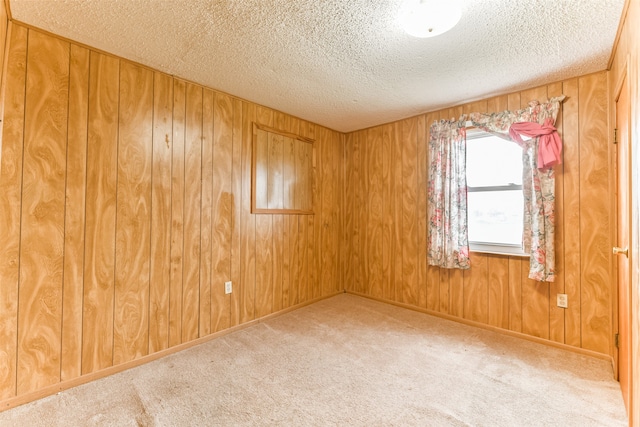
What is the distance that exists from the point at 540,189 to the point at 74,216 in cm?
353

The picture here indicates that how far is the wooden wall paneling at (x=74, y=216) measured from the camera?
1849mm

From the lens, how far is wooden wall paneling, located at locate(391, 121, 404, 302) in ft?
11.3

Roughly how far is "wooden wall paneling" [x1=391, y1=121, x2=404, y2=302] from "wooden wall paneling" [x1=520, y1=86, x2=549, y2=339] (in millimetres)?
1211

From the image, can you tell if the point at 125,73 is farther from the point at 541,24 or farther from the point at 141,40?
the point at 541,24

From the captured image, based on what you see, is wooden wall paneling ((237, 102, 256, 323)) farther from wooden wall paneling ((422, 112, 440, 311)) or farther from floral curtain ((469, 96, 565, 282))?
floral curtain ((469, 96, 565, 282))

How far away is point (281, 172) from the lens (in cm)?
323

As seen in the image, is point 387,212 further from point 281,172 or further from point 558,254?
point 558,254

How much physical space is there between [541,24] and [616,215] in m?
1.47

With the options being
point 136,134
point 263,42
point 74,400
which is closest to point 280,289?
point 74,400

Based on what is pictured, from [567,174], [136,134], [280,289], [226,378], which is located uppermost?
[136,134]

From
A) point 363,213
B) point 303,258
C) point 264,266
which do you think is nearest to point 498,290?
point 363,213

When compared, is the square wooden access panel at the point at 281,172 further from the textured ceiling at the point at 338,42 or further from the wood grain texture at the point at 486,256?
the wood grain texture at the point at 486,256

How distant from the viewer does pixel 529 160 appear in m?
2.46

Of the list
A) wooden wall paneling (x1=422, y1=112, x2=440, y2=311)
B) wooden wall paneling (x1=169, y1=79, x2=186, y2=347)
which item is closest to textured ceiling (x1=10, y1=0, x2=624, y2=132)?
wooden wall paneling (x1=169, y1=79, x2=186, y2=347)
